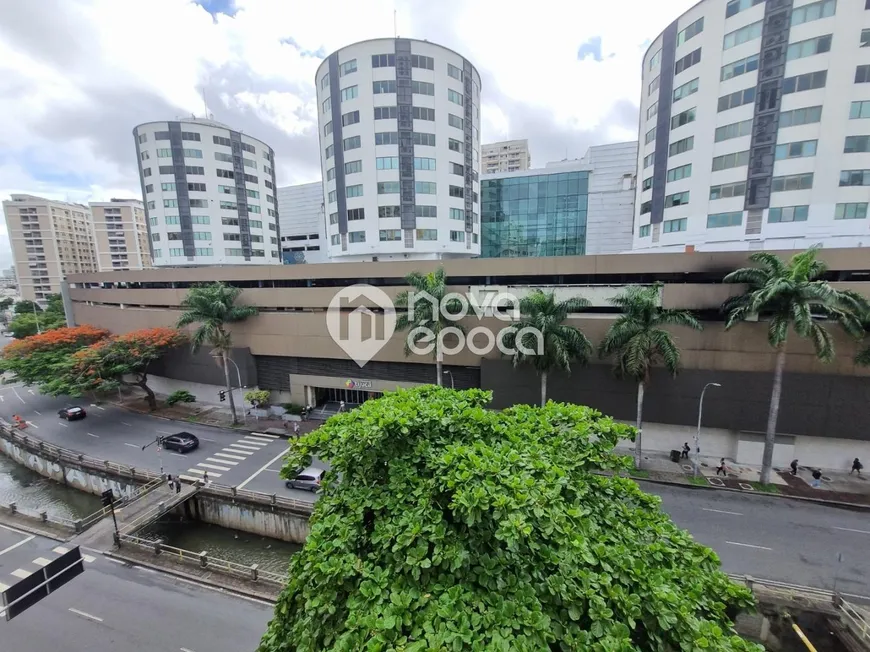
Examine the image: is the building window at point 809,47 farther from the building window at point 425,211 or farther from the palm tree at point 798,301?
the building window at point 425,211

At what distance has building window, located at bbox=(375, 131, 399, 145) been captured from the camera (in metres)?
32.3

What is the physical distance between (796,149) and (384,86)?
30.8 m

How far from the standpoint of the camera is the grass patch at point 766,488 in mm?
18078

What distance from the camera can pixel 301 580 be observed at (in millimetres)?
5641

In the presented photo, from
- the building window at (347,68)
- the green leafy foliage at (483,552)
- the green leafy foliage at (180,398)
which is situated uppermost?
the building window at (347,68)

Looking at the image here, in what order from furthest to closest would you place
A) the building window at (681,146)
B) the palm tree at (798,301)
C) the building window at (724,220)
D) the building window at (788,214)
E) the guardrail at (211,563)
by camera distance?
the building window at (681,146) → the building window at (724,220) → the building window at (788,214) → the palm tree at (798,301) → the guardrail at (211,563)

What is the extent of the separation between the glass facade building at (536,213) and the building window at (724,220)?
2181 cm

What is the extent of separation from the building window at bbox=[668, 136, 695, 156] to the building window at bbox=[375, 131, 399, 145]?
74.7ft

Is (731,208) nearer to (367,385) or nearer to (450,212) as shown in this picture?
(450,212)

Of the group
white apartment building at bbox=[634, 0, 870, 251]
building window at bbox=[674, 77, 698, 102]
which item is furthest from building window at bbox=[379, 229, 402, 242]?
building window at bbox=[674, 77, 698, 102]

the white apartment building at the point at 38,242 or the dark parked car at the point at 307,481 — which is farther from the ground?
the white apartment building at the point at 38,242

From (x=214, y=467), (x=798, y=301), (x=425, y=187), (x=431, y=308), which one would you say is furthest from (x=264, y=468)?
(x=798, y=301)

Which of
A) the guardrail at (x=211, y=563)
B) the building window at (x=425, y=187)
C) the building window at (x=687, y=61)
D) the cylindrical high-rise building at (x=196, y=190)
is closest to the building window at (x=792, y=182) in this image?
the building window at (x=687, y=61)

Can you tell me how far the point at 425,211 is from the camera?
33.8 meters
